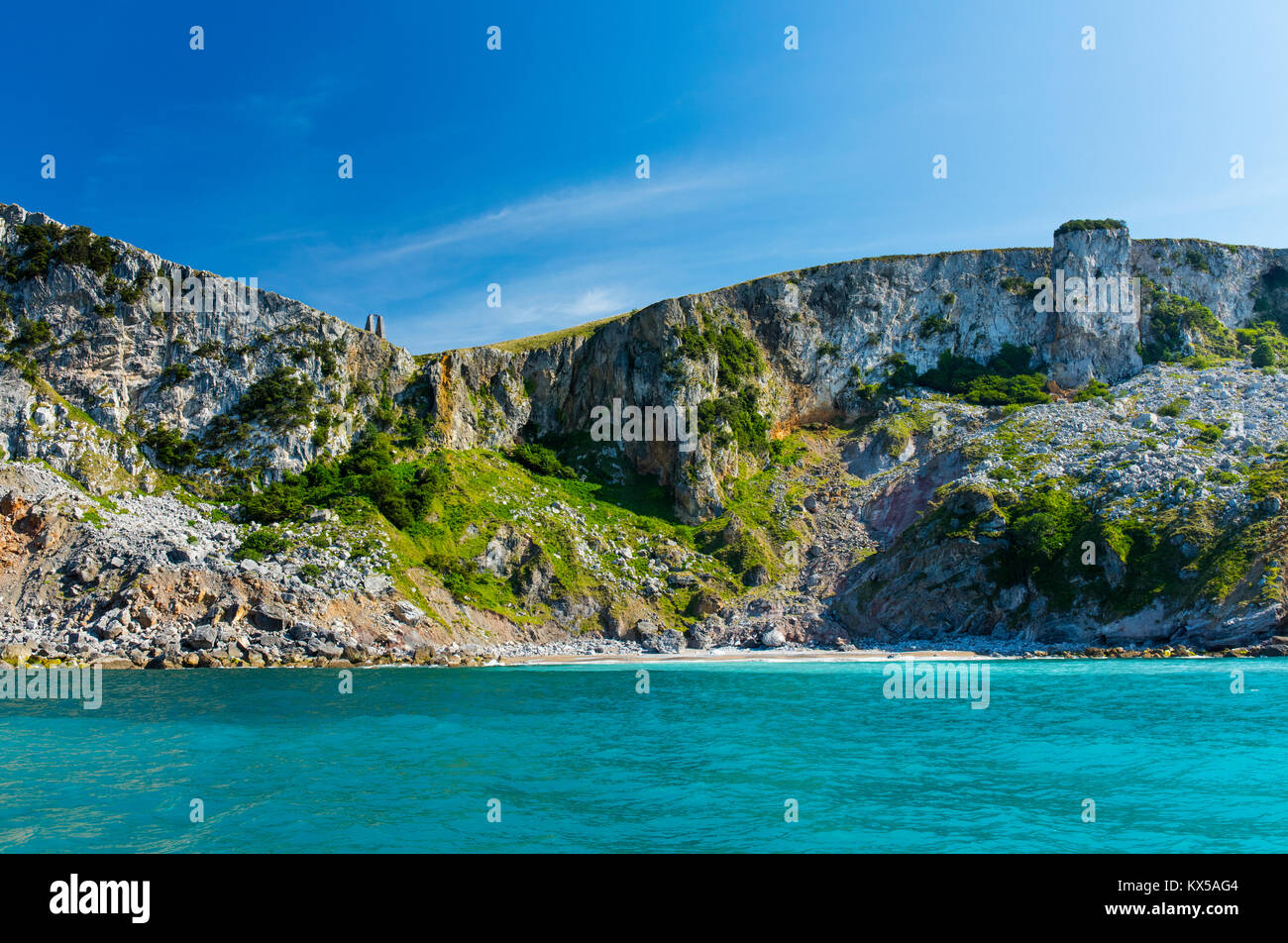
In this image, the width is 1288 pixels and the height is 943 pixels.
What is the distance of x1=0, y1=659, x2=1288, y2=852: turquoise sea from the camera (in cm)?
1345

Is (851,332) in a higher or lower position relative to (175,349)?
higher

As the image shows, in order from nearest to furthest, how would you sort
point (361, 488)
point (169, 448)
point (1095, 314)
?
1. point (169, 448)
2. point (361, 488)
3. point (1095, 314)

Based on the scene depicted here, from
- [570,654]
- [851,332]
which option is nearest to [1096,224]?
[851,332]

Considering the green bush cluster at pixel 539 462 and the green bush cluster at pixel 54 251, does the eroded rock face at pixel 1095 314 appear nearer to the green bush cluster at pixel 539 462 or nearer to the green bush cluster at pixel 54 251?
the green bush cluster at pixel 539 462

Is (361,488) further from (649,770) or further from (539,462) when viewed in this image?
(649,770)

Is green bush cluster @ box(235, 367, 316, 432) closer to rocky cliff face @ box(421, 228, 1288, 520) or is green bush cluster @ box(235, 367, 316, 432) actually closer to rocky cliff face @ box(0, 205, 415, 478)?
rocky cliff face @ box(0, 205, 415, 478)

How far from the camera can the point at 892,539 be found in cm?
5794

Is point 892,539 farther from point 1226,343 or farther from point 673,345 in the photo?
point 1226,343

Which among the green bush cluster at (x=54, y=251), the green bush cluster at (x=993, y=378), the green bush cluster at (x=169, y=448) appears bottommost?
the green bush cluster at (x=169, y=448)

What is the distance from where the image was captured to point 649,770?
18.5 meters

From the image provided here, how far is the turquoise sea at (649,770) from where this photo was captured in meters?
13.4

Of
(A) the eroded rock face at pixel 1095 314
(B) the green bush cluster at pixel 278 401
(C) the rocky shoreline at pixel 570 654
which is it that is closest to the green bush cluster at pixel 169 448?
(B) the green bush cluster at pixel 278 401

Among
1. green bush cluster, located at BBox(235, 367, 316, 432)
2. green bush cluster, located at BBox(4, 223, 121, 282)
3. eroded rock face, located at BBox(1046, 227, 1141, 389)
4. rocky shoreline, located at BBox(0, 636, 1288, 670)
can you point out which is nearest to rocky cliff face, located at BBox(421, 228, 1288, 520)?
eroded rock face, located at BBox(1046, 227, 1141, 389)

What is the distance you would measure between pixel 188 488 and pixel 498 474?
66.0ft
